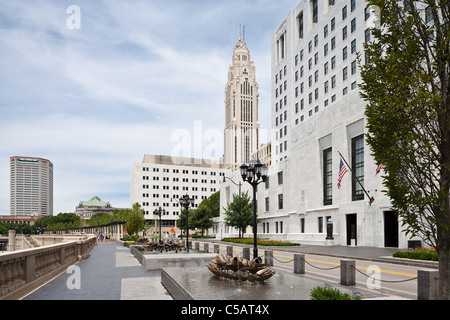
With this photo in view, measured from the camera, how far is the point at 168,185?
156375 mm

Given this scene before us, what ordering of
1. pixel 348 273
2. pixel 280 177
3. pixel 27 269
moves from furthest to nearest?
1. pixel 280 177
2. pixel 348 273
3. pixel 27 269

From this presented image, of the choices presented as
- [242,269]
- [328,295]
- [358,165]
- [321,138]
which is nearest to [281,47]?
[321,138]

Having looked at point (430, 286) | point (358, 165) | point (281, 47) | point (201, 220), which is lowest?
point (201, 220)

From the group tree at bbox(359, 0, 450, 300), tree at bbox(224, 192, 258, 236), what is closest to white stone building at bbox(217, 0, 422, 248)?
tree at bbox(224, 192, 258, 236)

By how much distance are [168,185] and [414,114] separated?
151 metres

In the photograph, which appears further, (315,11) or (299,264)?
(315,11)

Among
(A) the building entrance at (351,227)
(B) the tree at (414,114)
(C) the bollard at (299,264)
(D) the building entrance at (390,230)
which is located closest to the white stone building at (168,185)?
(A) the building entrance at (351,227)

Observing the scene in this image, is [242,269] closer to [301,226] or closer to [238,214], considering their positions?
[301,226]

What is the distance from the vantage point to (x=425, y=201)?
26.9 ft

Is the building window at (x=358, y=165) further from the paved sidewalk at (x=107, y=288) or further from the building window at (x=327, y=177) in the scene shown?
the paved sidewalk at (x=107, y=288)

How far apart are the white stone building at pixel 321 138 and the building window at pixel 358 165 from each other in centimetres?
12

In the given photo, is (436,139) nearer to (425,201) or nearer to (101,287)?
(425,201)
